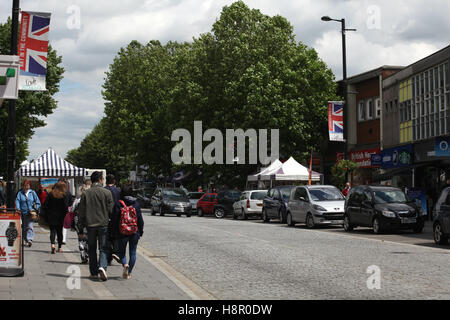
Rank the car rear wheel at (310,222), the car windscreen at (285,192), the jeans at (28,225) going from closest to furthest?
the jeans at (28,225)
the car rear wheel at (310,222)
the car windscreen at (285,192)

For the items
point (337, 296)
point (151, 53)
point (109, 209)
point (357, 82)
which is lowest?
point (337, 296)

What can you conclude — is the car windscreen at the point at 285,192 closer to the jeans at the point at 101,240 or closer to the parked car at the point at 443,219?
the parked car at the point at 443,219

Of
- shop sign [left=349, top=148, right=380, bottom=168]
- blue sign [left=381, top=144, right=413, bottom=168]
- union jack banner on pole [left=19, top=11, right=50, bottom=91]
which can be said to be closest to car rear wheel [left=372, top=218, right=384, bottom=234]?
union jack banner on pole [left=19, top=11, right=50, bottom=91]

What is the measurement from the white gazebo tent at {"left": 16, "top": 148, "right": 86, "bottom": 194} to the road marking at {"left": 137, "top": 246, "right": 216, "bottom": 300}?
17.1 meters

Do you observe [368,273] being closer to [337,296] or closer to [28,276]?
[337,296]

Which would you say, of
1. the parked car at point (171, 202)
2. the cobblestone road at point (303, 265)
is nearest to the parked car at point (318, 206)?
the cobblestone road at point (303, 265)

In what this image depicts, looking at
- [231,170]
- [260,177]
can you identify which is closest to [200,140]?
[231,170]

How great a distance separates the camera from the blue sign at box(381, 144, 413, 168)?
39.8 meters

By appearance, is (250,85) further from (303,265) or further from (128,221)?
(128,221)

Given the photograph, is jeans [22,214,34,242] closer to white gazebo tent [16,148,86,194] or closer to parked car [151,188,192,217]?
white gazebo tent [16,148,86,194]

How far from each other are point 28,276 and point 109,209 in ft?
5.65

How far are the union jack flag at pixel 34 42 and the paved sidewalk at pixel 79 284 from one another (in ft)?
12.9

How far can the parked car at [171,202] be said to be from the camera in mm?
44625
